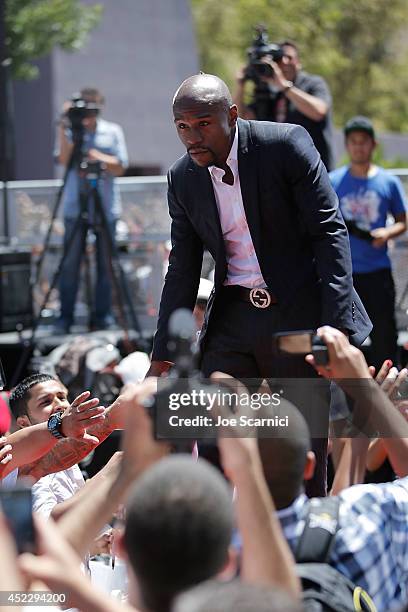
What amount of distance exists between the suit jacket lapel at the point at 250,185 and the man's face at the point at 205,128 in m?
0.07

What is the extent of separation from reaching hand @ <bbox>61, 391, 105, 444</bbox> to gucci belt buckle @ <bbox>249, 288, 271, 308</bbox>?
70 centimetres

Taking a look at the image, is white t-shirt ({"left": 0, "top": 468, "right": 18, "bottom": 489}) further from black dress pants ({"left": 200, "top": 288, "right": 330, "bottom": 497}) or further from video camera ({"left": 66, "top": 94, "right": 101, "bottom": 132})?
video camera ({"left": 66, "top": 94, "right": 101, "bottom": 132})

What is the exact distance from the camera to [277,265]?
153 inches

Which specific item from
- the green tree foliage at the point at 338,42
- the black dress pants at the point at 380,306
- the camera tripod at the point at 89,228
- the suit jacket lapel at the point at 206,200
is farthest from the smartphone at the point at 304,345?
the green tree foliage at the point at 338,42

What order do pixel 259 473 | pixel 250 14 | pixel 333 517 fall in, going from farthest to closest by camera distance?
pixel 250 14 < pixel 333 517 < pixel 259 473

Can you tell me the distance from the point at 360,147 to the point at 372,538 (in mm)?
4303

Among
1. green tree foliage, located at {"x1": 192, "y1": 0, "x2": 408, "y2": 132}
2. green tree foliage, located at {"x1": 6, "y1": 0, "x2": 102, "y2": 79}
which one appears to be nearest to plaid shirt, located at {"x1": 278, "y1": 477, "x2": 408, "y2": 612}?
green tree foliage, located at {"x1": 6, "y1": 0, "x2": 102, "y2": 79}

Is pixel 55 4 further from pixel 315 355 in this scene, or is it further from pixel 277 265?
pixel 315 355

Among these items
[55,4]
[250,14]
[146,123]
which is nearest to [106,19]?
[146,123]

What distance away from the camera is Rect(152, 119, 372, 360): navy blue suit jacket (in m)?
3.81

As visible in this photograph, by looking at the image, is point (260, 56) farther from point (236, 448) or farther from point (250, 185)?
point (236, 448)

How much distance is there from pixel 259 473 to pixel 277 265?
1.65 metres

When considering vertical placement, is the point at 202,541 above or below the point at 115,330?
above

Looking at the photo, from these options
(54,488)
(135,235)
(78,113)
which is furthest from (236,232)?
(135,235)
